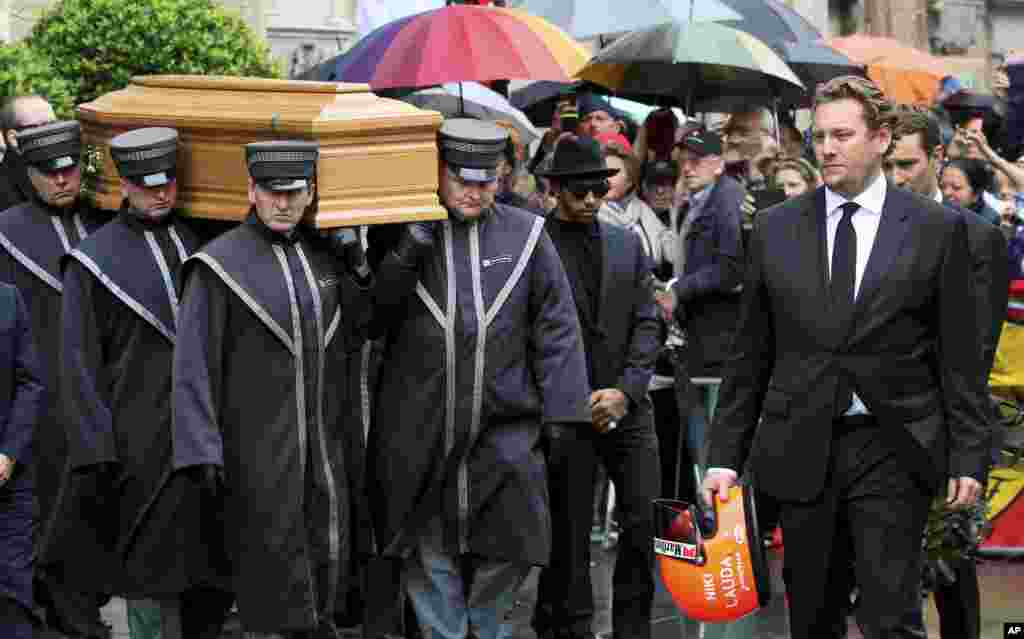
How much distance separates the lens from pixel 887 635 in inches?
262

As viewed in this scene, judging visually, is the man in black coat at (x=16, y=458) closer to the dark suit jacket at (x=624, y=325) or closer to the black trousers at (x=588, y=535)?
the black trousers at (x=588, y=535)

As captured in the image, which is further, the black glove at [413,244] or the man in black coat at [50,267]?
the man in black coat at [50,267]

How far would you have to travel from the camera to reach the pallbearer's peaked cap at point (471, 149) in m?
7.88

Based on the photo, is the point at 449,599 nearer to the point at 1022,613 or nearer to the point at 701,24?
the point at 1022,613

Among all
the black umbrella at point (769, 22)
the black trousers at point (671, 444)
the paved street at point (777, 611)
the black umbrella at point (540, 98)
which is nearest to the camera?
the paved street at point (777, 611)

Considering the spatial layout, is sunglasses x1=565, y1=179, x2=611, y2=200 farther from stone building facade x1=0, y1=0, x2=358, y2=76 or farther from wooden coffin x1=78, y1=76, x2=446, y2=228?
stone building facade x1=0, y1=0, x2=358, y2=76

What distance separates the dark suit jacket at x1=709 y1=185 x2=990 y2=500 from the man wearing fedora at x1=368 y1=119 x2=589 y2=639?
131cm

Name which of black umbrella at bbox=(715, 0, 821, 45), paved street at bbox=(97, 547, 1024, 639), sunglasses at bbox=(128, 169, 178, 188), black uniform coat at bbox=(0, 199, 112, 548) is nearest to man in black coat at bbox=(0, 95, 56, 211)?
black uniform coat at bbox=(0, 199, 112, 548)

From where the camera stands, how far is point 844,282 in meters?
6.76

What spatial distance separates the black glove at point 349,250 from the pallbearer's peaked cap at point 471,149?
0.45 metres

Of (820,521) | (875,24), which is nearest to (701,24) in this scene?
(820,521)

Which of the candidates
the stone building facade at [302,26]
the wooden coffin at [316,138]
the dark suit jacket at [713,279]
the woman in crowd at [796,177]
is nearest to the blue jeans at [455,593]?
the wooden coffin at [316,138]

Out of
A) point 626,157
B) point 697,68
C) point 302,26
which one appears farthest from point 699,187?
point 302,26

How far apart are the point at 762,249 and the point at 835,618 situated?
119 cm
